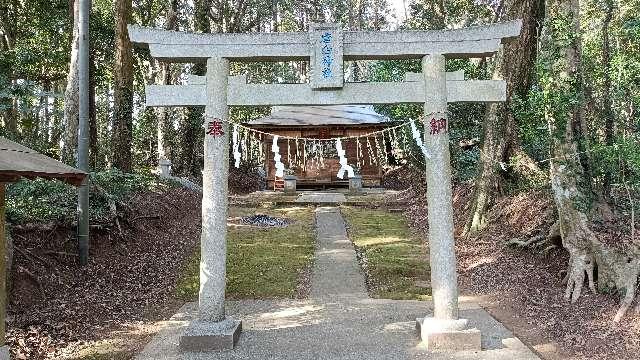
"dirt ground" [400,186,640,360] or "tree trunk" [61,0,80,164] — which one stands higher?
"tree trunk" [61,0,80,164]

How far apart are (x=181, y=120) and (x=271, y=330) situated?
51.7 feet

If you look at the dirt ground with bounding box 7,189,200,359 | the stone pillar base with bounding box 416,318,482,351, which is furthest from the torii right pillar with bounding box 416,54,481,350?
the dirt ground with bounding box 7,189,200,359

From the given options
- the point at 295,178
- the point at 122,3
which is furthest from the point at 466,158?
the point at 122,3

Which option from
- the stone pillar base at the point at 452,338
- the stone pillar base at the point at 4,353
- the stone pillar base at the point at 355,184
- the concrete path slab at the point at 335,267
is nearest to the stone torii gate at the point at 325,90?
the stone pillar base at the point at 452,338

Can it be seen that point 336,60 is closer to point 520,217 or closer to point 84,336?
point 84,336

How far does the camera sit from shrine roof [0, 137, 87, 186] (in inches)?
163

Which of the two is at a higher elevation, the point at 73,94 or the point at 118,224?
the point at 73,94

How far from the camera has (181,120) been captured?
2073 cm

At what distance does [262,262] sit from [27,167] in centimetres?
633

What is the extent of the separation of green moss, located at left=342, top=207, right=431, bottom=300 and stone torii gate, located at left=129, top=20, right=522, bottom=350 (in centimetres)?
240

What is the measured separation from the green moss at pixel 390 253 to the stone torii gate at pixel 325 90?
240 centimetres

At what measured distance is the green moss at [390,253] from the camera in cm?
860

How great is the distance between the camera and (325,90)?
623 cm

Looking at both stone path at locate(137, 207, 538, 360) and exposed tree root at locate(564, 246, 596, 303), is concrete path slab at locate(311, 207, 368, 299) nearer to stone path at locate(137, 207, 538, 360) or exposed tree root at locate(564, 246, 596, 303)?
stone path at locate(137, 207, 538, 360)
